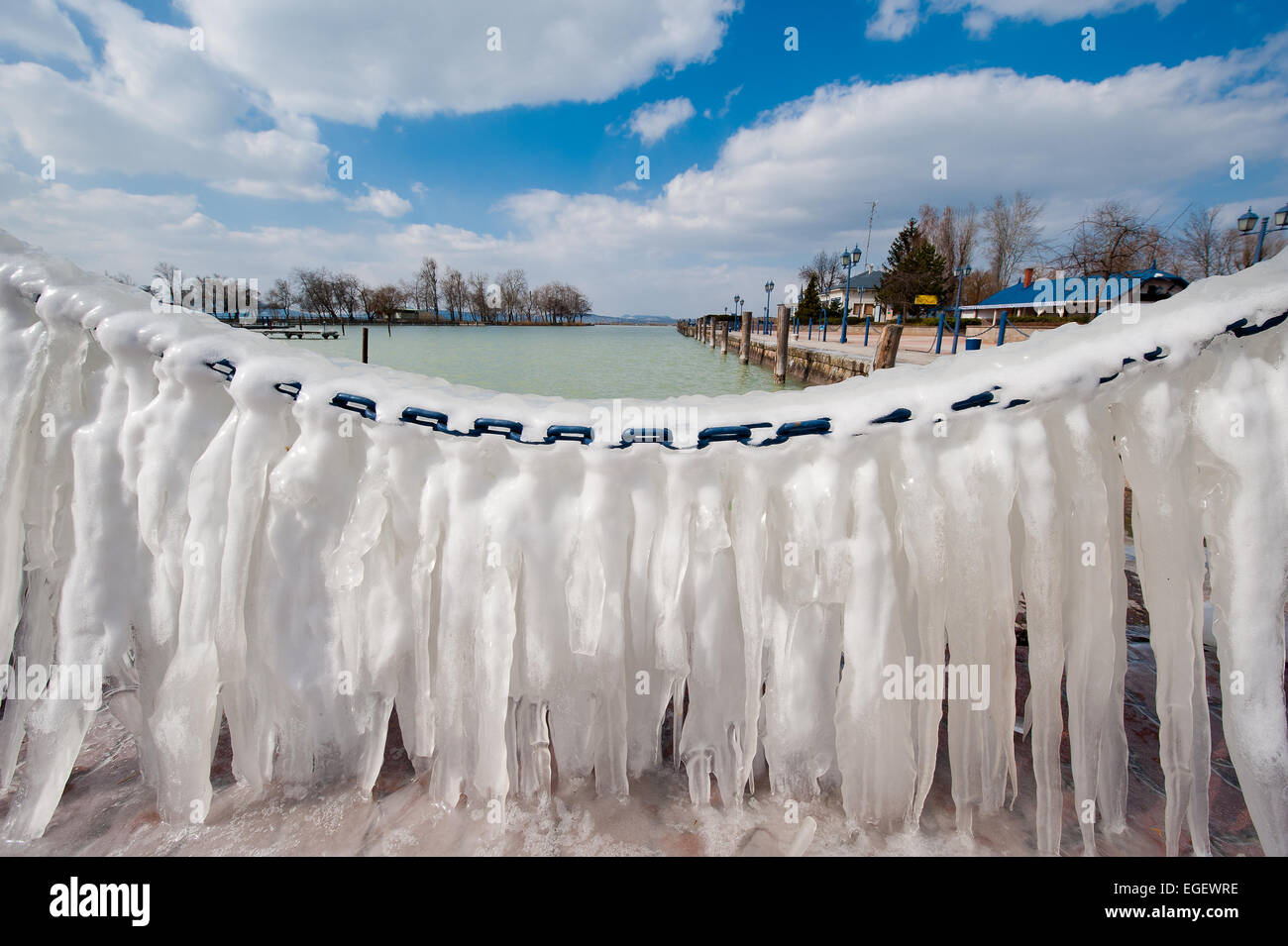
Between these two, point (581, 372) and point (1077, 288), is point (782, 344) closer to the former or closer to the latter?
point (1077, 288)

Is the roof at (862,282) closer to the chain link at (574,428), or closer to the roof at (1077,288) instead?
the roof at (1077,288)

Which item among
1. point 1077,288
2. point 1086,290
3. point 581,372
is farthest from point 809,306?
point 1086,290

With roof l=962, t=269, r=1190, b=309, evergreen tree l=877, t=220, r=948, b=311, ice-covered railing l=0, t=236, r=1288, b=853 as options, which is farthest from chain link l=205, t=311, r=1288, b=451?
evergreen tree l=877, t=220, r=948, b=311

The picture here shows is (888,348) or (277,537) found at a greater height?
(888,348)

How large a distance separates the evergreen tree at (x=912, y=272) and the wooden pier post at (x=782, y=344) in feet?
47.5

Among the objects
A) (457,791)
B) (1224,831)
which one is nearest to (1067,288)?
(1224,831)

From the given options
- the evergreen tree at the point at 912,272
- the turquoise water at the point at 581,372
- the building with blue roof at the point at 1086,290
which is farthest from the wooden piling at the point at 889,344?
the evergreen tree at the point at 912,272

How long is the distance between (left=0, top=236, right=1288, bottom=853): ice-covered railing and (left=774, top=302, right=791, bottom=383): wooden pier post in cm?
2107

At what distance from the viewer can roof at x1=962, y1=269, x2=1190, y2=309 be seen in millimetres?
15985

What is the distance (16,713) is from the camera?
195cm

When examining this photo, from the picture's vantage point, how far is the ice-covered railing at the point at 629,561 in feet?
5.38

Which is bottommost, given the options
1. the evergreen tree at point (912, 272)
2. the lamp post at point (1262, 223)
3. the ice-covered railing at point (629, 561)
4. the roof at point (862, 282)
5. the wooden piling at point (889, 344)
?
the ice-covered railing at point (629, 561)
